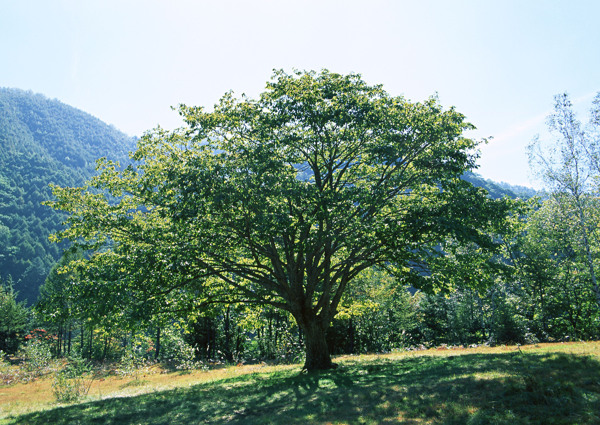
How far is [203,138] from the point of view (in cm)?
1667

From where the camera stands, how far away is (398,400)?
8.73 m

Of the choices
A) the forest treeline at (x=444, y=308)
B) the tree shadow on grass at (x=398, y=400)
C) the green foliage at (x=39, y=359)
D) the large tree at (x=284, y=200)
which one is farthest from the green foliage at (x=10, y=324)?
the tree shadow on grass at (x=398, y=400)

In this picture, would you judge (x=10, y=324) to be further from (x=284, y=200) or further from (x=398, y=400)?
(x=398, y=400)

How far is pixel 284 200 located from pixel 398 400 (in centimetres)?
969

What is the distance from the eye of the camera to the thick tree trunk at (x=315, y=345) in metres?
17.0

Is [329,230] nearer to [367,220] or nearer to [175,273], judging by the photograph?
[367,220]

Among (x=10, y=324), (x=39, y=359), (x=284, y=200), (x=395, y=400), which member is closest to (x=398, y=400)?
(x=395, y=400)

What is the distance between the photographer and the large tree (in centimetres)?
1379

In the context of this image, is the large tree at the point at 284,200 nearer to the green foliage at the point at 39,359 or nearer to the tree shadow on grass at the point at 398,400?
the tree shadow on grass at the point at 398,400

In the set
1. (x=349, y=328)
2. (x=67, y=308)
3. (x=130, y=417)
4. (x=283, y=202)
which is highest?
(x=283, y=202)

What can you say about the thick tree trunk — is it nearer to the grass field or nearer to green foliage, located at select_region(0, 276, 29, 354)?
the grass field

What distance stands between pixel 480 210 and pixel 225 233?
11.3 m

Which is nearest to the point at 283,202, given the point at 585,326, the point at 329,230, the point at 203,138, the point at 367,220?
the point at 329,230

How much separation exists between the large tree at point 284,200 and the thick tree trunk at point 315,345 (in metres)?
0.05
